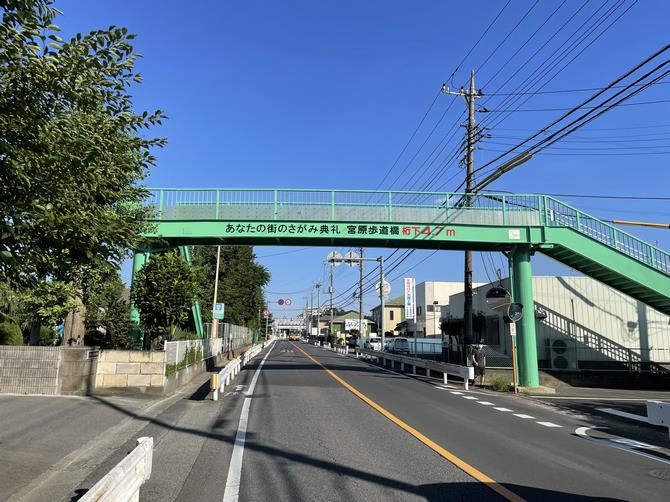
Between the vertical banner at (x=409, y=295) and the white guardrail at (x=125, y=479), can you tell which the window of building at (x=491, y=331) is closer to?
the vertical banner at (x=409, y=295)

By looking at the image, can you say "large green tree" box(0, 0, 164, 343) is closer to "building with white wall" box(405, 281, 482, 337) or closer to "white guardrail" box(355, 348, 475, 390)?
"white guardrail" box(355, 348, 475, 390)

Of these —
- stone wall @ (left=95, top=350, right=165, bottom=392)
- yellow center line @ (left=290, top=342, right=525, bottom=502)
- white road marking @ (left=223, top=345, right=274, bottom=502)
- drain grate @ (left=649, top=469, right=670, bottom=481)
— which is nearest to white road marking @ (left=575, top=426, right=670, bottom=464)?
drain grate @ (left=649, top=469, right=670, bottom=481)

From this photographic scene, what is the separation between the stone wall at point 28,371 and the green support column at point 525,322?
626 inches

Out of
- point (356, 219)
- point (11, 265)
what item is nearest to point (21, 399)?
point (11, 265)

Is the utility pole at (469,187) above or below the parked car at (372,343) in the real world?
above

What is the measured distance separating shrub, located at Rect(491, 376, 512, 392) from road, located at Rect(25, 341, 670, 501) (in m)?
5.29

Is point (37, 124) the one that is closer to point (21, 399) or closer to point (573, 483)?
point (573, 483)

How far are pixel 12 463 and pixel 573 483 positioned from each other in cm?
719

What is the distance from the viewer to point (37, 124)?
14.1 feet

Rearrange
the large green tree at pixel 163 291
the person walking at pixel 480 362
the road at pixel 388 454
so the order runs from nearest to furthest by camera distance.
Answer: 1. the road at pixel 388 454
2. the large green tree at pixel 163 291
3. the person walking at pixel 480 362

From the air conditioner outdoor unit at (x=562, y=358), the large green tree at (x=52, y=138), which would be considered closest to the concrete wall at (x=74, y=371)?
the large green tree at (x=52, y=138)

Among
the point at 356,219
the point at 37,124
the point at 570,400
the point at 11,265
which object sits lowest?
the point at 570,400

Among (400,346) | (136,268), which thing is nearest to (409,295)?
(400,346)

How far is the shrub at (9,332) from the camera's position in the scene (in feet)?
60.4
